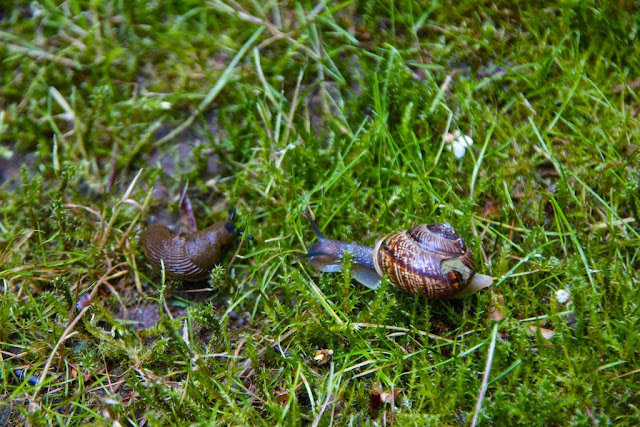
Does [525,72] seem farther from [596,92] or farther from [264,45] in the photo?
[264,45]

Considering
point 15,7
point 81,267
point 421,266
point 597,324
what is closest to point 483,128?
point 421,266

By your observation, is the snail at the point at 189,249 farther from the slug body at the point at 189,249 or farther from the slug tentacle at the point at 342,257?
the slug tentacle at the point at 342,257

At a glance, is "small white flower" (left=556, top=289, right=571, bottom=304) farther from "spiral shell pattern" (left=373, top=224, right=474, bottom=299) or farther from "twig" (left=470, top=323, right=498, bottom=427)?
"spiral shell pattern" (left=373, top=224, right=474, bottom=299)

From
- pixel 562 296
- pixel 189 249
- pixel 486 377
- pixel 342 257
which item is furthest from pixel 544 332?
pixel 189 249

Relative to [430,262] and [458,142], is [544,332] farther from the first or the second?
[458,142]

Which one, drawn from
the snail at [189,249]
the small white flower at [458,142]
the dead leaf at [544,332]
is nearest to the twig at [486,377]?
the dead leaf at [544,332]

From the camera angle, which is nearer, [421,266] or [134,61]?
[421,266]
